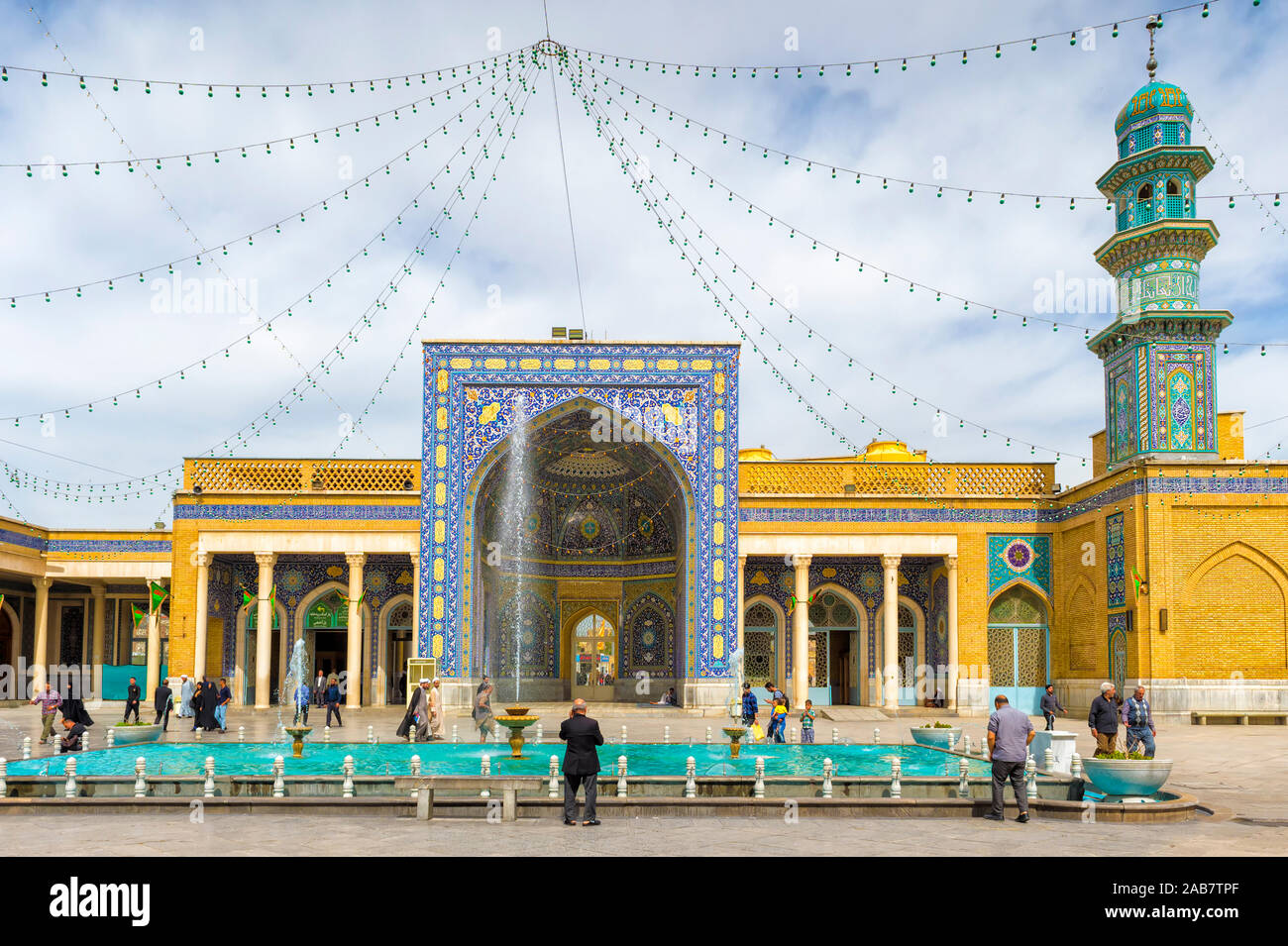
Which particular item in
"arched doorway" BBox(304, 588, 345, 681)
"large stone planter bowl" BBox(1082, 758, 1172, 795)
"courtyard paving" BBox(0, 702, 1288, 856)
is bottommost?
"courtyard paving" BBox(0, 702, 1288, 856)

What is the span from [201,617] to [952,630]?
16118 mm

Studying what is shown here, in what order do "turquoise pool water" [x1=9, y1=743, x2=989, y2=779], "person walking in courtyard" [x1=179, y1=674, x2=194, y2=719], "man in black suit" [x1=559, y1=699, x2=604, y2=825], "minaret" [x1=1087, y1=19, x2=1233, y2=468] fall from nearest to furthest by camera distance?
"man in black suit" [x1=559, y1=699, x2=604, y2=825], "turquoise pool water" [x1=9, y1=743, x2=989, y2=779], "person walking in courtyard" [x1=179, y1=674, x2=194, y2=719], "minaret" [x1=1087, y1=19, x2=1233, y2=468]

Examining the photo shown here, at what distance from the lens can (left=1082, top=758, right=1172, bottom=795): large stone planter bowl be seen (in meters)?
9.89

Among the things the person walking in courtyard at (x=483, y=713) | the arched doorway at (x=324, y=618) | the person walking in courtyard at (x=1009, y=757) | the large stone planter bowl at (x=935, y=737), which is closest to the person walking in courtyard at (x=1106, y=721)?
the person walking in courtyard at (x=1009, y=757)

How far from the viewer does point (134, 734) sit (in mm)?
16156

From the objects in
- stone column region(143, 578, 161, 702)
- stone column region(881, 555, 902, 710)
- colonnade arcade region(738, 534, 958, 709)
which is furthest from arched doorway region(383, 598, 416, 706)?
stone column region(881, 555, 902, 710)

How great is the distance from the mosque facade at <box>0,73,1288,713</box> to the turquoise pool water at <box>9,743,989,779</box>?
672cm

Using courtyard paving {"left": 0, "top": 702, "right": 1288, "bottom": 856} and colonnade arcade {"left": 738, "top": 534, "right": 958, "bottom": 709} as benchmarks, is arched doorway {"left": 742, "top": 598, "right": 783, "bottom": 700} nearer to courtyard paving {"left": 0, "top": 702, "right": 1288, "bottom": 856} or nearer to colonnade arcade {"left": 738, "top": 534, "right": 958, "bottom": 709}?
colonnade arcade {"left": 738, "top": 534, "right": 958, "bottom": 709}

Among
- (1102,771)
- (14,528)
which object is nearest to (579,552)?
(14,528)

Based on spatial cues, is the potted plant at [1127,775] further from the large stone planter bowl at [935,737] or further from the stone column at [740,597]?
the stone column at [740,597]

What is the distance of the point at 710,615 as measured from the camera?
78.4 feet

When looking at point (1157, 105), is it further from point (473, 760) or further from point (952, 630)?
point (473, 760)

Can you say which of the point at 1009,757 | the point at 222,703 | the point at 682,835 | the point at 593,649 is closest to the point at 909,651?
the point at 593,649

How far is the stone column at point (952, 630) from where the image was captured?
24516 millimetres
